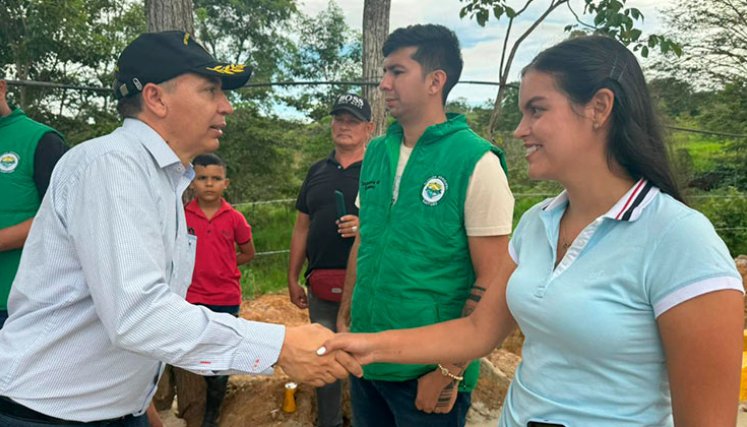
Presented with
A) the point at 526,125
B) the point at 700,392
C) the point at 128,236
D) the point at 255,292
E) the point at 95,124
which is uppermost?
the point at 526,125

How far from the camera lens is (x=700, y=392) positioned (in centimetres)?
121

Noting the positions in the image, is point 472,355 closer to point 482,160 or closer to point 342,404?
point 482,160

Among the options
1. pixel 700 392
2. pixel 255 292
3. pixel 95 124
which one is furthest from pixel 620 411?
pixel 95 124

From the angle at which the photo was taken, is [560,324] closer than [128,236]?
Yes

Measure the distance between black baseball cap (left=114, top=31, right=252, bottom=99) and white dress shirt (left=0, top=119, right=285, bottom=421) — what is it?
0.49 feet

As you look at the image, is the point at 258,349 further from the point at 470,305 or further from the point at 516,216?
the point at 516,216

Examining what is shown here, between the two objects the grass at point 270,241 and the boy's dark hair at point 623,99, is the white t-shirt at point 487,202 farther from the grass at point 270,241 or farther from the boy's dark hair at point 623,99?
the grass at point 270,241

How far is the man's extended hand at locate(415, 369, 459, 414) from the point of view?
6.72 feet

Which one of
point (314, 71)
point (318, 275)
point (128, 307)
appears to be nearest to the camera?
point (128, 307)

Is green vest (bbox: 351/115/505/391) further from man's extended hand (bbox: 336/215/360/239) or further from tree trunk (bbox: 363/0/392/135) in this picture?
tree trunk (bbox: 363/0/392/135)

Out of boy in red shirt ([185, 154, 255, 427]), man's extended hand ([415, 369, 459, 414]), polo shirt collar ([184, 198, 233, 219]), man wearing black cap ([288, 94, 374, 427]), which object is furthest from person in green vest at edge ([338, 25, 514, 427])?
polo shirt collar ([184, 198, 233, 219])

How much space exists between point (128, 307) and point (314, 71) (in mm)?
15456

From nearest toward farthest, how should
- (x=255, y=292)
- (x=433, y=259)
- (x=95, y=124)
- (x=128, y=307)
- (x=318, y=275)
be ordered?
(x=128, y=307) → (x=433, y=259) → (x=318, y=275) → (x=255, y=292) → (x=95, y=124)

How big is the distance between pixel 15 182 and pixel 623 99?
2655 mm
